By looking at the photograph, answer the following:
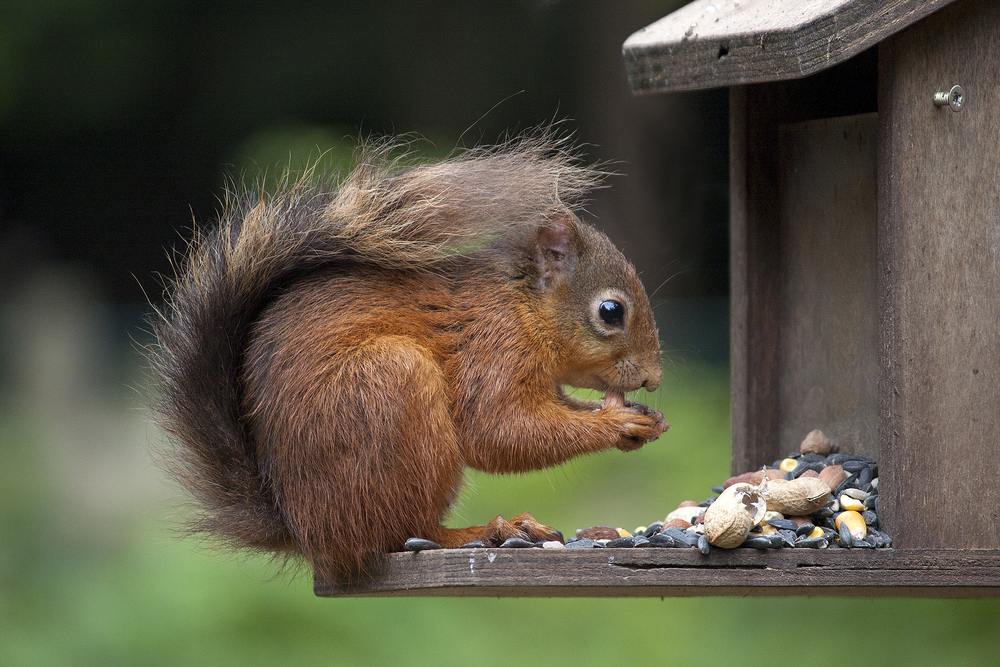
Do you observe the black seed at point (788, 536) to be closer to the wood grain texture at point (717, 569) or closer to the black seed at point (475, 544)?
the wood grain texture at point (717, 569)

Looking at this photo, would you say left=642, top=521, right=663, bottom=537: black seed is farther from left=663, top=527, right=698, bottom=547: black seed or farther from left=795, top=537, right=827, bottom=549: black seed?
left=795, top=537, right=827, bottom=549: black seed

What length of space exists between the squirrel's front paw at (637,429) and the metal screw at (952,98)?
0.71 meters

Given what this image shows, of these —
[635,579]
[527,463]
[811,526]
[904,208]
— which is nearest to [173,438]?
[527,463]

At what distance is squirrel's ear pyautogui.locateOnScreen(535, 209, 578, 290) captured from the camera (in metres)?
2.01

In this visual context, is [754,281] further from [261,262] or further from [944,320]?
[261,262]

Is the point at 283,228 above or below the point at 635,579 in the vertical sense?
above

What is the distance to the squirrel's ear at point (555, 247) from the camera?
6.59ft

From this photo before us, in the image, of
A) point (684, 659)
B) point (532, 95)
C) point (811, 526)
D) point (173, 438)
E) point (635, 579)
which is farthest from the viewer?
point (532, 95)

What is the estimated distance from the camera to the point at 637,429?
6.13 feet

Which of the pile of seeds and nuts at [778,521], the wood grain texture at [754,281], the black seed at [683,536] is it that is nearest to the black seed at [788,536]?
the pile of seeds and nuts at [778,521]

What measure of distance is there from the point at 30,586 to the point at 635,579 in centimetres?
276

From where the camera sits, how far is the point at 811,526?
5.57 feet

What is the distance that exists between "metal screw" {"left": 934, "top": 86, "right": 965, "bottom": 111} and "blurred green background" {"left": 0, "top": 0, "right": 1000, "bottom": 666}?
1012 millimetres

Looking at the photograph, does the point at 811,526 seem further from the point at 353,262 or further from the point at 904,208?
the point at 353,262
